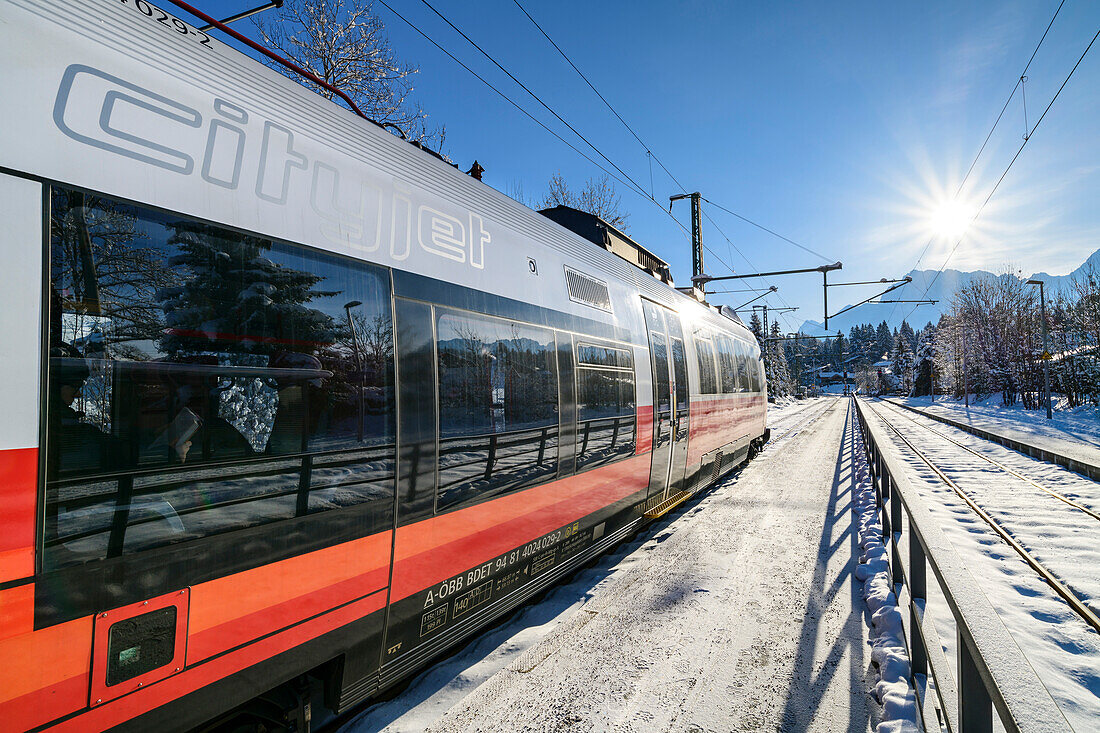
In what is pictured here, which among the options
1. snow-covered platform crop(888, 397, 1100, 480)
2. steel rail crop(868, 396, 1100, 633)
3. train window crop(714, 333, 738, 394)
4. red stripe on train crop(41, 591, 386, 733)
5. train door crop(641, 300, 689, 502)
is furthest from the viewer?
snow-covered platform crop(888, 397, 1100, 480)

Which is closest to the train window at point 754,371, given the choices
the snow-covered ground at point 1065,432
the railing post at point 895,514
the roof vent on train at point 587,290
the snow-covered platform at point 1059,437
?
the snow-covered platform at point 1059,437

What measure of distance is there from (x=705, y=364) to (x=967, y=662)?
728 cm

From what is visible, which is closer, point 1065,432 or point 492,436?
point 492,436

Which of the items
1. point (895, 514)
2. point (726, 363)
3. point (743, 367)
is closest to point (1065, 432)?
point (743, 367)

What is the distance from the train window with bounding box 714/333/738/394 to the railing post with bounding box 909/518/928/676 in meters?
6.51

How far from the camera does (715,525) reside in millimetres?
7289

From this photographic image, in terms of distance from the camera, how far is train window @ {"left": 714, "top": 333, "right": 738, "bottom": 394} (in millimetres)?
10164

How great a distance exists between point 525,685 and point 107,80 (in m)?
3.82

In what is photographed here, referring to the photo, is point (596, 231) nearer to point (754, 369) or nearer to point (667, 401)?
point (667, 401)

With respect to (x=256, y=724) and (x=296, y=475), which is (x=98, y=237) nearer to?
(x=296, y=475)

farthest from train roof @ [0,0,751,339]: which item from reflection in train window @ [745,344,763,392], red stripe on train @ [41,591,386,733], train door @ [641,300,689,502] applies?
reflection in train window @ [745,344,763,392]

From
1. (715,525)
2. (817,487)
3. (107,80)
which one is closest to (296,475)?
(107,80)

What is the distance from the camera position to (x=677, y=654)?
383cm

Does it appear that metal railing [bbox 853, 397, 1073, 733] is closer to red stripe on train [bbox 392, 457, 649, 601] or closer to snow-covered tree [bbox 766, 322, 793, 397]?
red stripe on train [bbox 392, 457, 649, 601]
